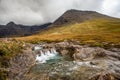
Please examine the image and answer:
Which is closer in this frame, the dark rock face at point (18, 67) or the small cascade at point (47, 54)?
the dark rock face at point (18, 67)

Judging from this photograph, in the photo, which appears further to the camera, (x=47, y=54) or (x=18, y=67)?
(x=47, y=54)

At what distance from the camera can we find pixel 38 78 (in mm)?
45719

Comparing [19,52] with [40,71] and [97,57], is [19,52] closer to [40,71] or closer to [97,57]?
[40,71]

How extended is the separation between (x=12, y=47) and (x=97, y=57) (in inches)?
1480

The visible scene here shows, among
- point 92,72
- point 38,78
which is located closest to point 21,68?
point 38,78

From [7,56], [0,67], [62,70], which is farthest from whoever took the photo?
[62,70]

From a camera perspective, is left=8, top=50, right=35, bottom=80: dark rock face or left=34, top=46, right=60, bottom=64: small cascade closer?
left=8, top=50, right=35, bottom=80: dark rock face

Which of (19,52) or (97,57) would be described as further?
(97,57)

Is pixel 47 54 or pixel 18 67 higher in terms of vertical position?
pixel 18 67

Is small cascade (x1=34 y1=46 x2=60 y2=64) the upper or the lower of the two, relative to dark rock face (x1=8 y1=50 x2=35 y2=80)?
lower

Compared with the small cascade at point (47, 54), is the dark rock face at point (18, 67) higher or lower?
higher

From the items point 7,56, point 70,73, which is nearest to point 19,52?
point 7,56

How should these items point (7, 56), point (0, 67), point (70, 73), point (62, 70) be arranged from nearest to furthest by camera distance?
point (0, 67) < point (7, 56) < point (70, 73) < point (62, 70)

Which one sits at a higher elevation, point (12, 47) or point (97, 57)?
point (12, 47)
